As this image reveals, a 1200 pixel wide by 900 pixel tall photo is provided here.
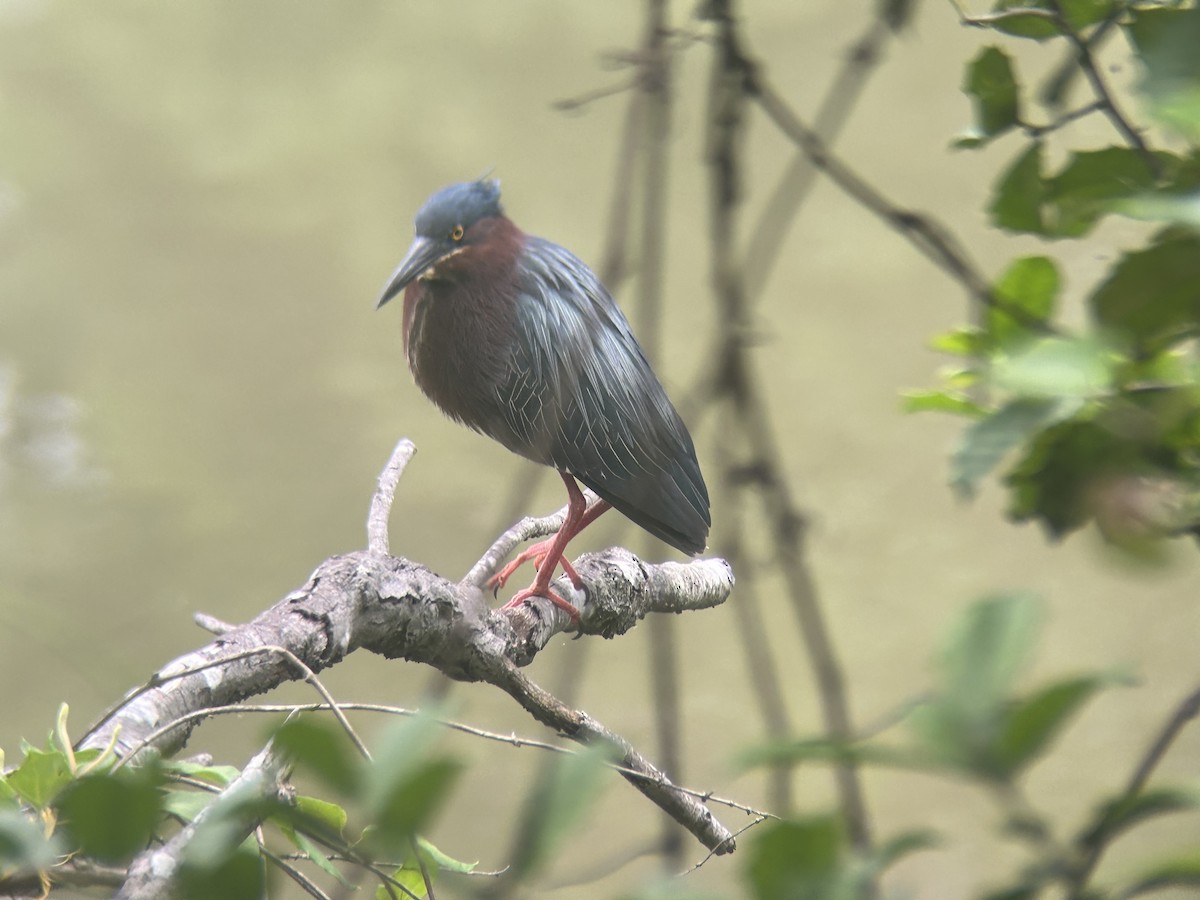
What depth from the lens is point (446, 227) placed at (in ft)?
3.70

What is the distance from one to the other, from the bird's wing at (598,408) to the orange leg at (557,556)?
0.14ft

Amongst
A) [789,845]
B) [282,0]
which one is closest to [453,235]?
[789,845]

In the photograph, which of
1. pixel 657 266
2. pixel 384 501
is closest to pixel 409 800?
pixel 657 266

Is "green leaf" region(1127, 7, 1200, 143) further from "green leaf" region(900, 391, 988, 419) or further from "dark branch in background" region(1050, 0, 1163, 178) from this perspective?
"green leaf" region(900, 391, 988, 419)

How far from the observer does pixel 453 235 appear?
113cm

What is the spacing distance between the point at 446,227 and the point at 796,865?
99 centimetres

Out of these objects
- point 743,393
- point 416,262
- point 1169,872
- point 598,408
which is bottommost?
point 1169,872

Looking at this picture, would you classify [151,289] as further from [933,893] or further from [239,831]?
[239,831]

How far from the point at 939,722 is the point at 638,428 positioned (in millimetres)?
1010

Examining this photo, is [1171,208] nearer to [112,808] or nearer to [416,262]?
[112,808]

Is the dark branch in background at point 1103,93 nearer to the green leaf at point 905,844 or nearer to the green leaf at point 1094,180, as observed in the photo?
the green leaf at point 1094,180

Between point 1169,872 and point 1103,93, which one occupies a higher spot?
point 1103,93

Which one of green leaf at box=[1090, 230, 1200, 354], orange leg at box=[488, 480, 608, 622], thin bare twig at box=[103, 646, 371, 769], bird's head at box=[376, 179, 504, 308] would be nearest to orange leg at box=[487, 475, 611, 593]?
orange leg at box=[488, 480, 608, 622]

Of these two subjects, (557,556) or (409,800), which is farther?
(557,556)
